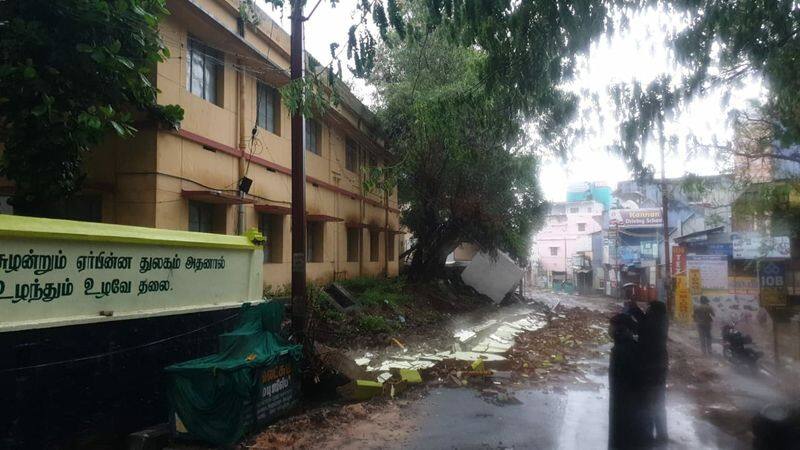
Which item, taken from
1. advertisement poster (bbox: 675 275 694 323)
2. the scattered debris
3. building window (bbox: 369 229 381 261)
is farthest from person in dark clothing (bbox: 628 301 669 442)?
building window (bbox: 369 229 381 261)

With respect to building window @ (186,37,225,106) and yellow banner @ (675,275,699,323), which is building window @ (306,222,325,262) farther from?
yellow banner @ (675,275,699,323)

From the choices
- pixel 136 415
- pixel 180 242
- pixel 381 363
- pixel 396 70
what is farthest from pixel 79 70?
pixel 396 70

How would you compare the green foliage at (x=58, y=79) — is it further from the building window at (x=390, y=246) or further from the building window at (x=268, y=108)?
the building window at (x=390, y=246)

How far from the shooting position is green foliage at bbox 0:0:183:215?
20.4 feet

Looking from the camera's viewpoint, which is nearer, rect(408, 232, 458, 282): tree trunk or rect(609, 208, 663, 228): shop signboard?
rect(408, 232, 458, 282): tree trunk

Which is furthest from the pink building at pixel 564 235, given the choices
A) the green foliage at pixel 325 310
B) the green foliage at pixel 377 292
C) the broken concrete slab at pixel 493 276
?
the green foliage at pixel 325 310

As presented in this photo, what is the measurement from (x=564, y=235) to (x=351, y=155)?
150 feet

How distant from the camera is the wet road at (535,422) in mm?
6090

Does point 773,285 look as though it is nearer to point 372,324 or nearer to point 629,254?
point 372,324

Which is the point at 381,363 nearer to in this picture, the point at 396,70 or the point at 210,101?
the point at 210,101

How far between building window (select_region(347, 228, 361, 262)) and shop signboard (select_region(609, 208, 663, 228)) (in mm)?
23735

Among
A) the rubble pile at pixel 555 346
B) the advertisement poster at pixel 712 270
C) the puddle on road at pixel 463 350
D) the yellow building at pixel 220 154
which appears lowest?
the rubble pile at pixel 555 346

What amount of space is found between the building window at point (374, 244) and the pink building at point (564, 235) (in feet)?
131

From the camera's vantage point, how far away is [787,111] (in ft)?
23.7
